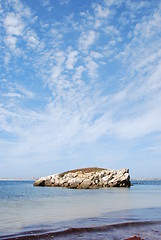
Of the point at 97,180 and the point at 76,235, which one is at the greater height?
the point at 97,180

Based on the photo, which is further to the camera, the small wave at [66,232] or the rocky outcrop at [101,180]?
the rocky outcrop at [101,180]

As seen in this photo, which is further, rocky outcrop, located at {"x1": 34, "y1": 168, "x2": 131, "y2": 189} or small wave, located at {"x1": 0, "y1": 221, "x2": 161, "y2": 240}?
rocky outcrop, located at {"x1": 34, "y1": 168, "x2": 131, "y2": 189}

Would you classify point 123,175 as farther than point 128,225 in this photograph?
Yes

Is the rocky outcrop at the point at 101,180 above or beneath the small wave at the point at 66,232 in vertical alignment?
above

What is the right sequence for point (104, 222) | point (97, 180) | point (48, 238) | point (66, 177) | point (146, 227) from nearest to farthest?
1. point (48, 238)
2. point (146, 227)
3. point (104, 222)
4. point (97, 180)
5. point (66, 177)

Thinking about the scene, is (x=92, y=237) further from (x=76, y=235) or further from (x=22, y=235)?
(x=22, y=235)

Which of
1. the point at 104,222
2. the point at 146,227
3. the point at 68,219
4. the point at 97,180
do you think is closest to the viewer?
the point at 146,227

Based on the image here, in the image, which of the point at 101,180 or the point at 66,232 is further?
the point at 101,180

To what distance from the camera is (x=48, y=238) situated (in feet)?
47.9

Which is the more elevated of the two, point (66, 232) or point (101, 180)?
point (101, 180)

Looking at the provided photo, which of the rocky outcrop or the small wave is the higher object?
the rocky outcrop

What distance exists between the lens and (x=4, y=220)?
21078 mm

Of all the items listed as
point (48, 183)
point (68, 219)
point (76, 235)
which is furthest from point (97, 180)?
point (76, 235)

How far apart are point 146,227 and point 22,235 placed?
903 cm
